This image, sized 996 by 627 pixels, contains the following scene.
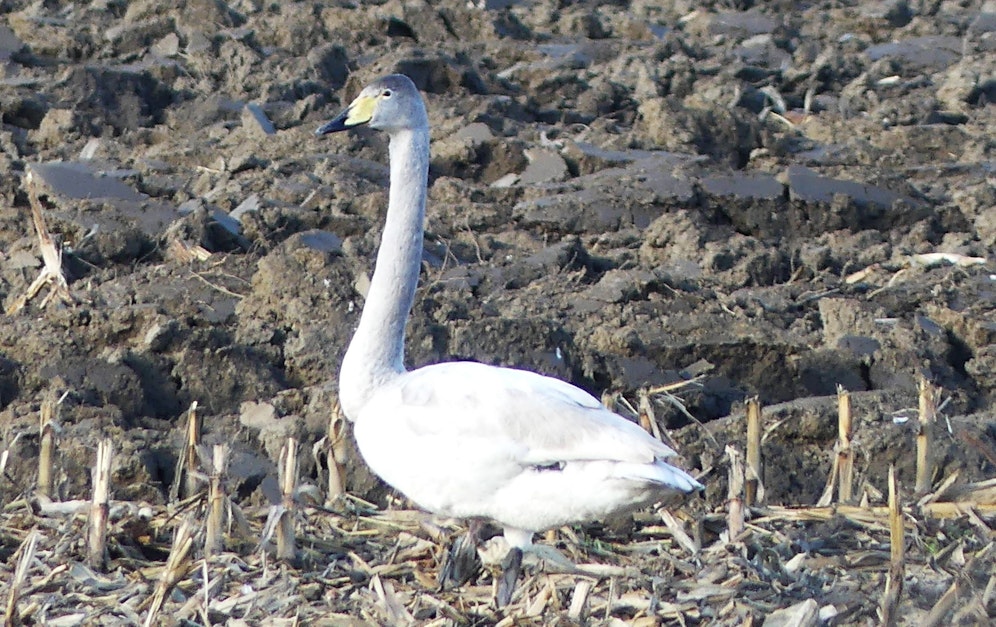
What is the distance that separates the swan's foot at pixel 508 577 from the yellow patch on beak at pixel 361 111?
1.64m

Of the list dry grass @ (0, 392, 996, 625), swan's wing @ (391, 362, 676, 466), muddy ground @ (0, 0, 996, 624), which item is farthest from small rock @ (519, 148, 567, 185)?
swan's wing @ (391, 362, 676, 466)

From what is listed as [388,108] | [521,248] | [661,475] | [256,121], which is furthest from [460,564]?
[256,121]

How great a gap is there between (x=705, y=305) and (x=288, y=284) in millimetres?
→ 2161

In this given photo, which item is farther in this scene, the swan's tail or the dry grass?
the dry grass

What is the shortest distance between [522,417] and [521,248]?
15.3 feet

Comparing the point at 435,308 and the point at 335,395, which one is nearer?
the point at 335,395

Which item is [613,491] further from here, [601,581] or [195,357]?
[195,357]

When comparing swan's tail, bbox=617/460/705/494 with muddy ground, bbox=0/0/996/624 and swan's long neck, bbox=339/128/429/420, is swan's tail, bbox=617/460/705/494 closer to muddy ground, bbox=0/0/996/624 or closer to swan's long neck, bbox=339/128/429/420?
muddy ground, bbox=0/0/996/624

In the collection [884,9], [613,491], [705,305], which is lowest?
[884,9]

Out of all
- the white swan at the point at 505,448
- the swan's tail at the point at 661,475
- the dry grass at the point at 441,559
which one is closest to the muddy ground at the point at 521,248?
the dry grass at the point at 441,559

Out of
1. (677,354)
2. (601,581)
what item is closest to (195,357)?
(677,354)

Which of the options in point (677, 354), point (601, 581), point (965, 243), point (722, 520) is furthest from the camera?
point (965, 243)

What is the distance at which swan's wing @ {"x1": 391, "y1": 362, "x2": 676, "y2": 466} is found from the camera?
199 inches

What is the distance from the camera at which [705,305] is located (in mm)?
8844
